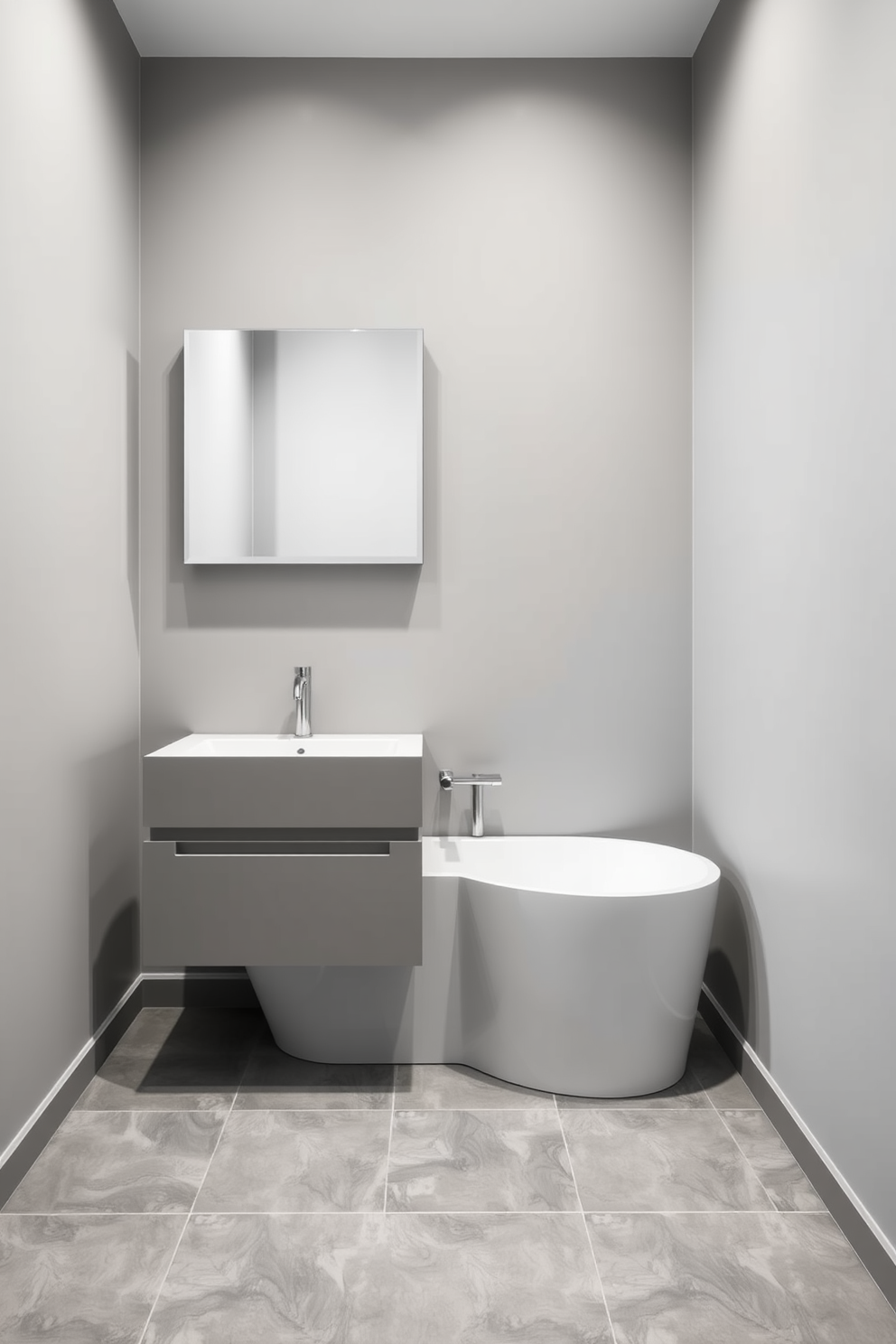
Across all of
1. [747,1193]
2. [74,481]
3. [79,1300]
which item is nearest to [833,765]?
[747,1193]

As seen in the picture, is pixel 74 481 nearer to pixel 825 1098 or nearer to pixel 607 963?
pixel 607 963

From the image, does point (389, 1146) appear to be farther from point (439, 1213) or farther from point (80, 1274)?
point (80, 1274)

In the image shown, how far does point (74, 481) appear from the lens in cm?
213

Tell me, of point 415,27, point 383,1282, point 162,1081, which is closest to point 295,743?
point 162,1081

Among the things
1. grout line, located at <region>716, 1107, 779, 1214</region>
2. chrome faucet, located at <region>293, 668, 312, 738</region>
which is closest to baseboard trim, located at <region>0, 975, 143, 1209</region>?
chrome faucet, located at <region>293, 668, 312, 738</region>

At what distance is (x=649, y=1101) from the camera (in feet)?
6.87

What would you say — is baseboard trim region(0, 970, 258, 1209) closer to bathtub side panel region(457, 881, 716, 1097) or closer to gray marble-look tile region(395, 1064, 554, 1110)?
gray marble-look tile region(395, 1064, 554, 1110)

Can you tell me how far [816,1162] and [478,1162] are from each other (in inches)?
25.6

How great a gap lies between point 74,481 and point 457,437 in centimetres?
104

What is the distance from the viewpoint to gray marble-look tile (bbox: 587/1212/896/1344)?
140 centimetres

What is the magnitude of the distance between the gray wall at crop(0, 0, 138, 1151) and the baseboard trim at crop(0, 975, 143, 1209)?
3cm

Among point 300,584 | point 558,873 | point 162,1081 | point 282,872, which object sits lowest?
point 162,1081

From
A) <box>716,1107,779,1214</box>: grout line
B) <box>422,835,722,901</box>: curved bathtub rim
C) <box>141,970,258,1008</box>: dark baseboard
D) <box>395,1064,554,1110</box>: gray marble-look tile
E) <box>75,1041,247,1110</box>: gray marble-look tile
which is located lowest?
<box>75,1041,247,1110</box>: gray marble-look tile

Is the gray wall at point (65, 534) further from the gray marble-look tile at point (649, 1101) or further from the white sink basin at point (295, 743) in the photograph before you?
the gray marble-look tile at point (649, 1101)
